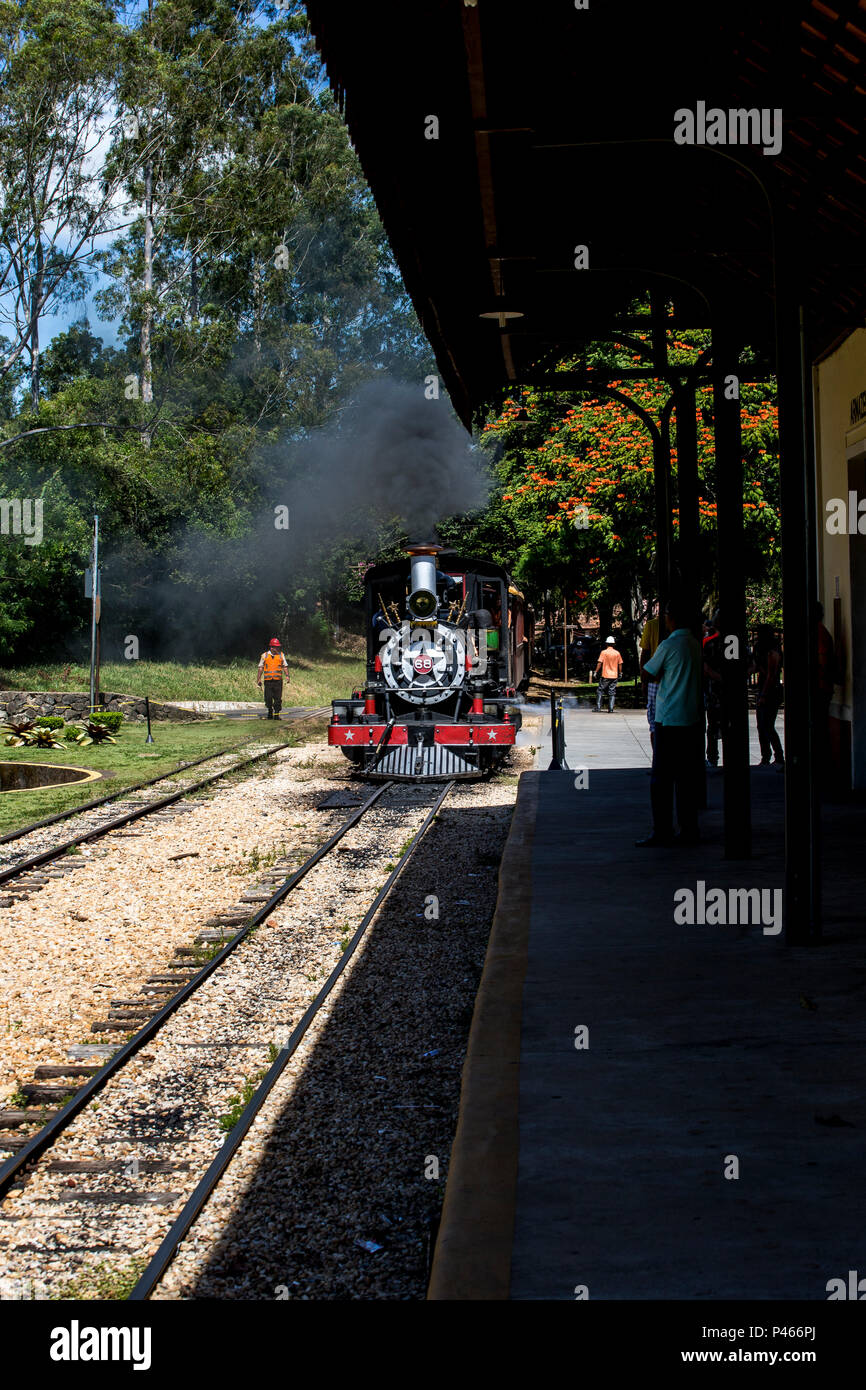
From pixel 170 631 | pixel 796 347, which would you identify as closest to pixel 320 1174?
pixel 796 347

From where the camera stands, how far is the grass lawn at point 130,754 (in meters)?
Answer: 15.8

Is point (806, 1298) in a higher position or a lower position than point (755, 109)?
lower

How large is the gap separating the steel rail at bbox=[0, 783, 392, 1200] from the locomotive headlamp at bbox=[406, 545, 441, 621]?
7.13 m

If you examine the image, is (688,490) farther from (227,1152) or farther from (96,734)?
(96,734)

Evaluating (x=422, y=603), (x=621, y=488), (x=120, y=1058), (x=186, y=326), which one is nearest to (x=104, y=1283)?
(x=120, y=1058)

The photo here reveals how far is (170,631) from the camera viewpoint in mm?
44406

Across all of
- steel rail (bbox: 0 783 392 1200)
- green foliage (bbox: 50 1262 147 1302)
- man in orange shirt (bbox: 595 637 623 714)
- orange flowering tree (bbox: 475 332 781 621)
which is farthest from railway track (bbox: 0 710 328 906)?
man in orange shirt (bbox: 595 637 623 714)

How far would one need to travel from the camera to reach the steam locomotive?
1736cm

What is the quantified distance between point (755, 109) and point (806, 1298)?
569 centimetres

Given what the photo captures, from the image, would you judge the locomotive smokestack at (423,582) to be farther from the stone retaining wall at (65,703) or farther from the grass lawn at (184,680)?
the grass lawn at (184,680)

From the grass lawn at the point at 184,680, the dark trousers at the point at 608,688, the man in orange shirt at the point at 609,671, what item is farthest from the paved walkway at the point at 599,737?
the grass lawn at the point at 184,680

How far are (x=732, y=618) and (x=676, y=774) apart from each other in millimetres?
1303

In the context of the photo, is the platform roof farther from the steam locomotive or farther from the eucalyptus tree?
the eucalyptus tree
